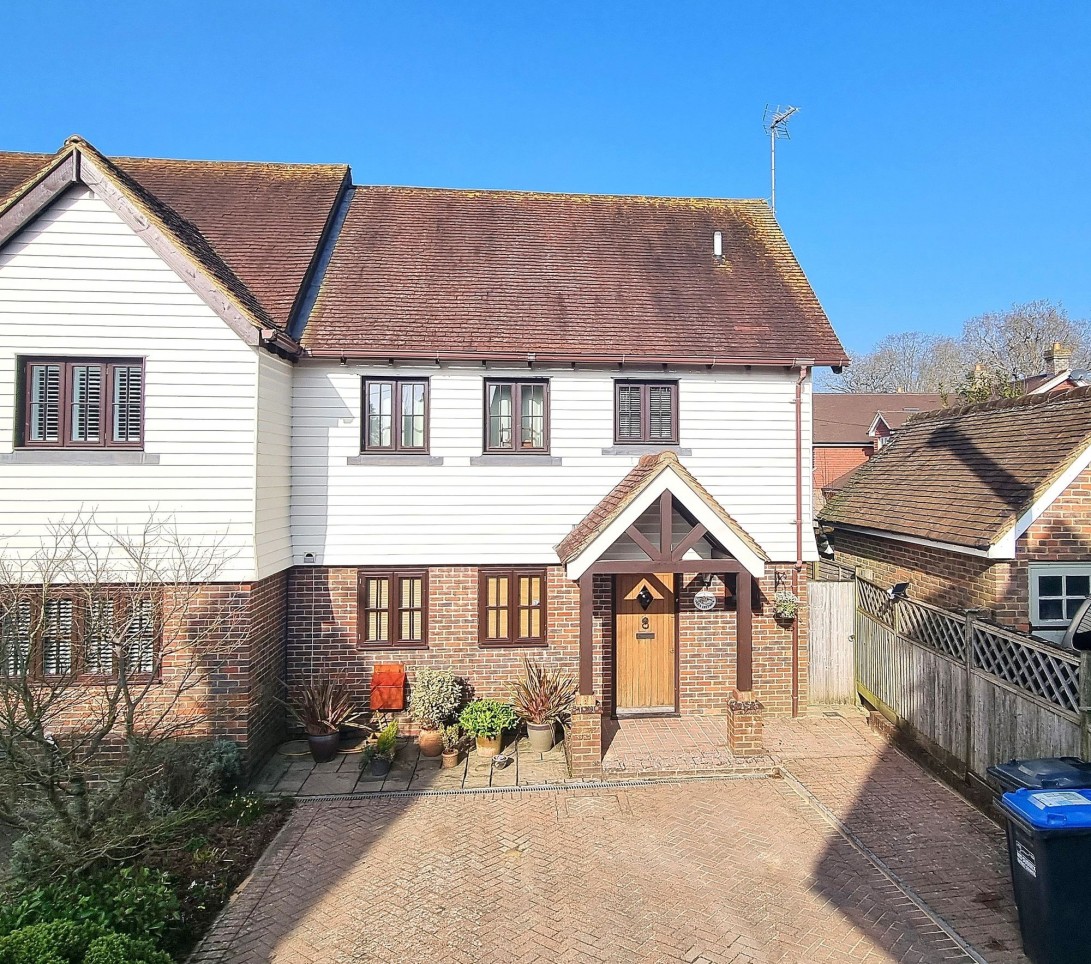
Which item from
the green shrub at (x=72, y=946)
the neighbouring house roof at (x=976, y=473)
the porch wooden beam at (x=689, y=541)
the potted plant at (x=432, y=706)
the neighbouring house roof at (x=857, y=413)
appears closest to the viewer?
the green shrub at (x=72, y=946)

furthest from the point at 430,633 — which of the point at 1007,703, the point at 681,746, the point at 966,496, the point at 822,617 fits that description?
the point at 966,496

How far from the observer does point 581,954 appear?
5422 mm

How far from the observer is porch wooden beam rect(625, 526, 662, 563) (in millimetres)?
8844

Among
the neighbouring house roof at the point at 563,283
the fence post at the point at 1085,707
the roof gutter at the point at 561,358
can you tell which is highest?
the neighbouring house roof at the point at 563,283

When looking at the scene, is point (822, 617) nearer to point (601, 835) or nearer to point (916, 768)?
point (916, 768)

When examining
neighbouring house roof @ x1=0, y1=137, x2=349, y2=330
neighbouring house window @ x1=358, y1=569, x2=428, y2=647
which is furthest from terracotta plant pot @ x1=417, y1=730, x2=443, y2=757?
neighbouring house roof @ x1=0, y1=137, x2=349, y2=330

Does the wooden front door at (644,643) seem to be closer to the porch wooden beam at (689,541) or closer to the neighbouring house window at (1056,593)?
the porch wooden beam at (689,541)

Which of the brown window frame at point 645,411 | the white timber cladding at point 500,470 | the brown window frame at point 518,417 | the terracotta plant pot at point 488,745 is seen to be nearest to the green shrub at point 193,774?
the white timber cladding at point 500,470

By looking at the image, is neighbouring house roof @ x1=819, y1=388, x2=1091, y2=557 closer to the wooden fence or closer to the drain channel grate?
the wooden fence

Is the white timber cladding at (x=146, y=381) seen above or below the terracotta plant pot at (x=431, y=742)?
above

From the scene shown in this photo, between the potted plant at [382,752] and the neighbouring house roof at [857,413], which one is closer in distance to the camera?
the potted plant at [382,752]

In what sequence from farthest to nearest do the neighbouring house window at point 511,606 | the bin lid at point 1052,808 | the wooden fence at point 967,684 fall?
the neighbouring house window at point 511,606 → the wooden fence at point 967,684 → the bin lid at point 1052,808

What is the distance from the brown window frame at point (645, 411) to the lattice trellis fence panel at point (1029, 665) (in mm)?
4885

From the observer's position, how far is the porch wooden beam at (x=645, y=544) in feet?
29.0
